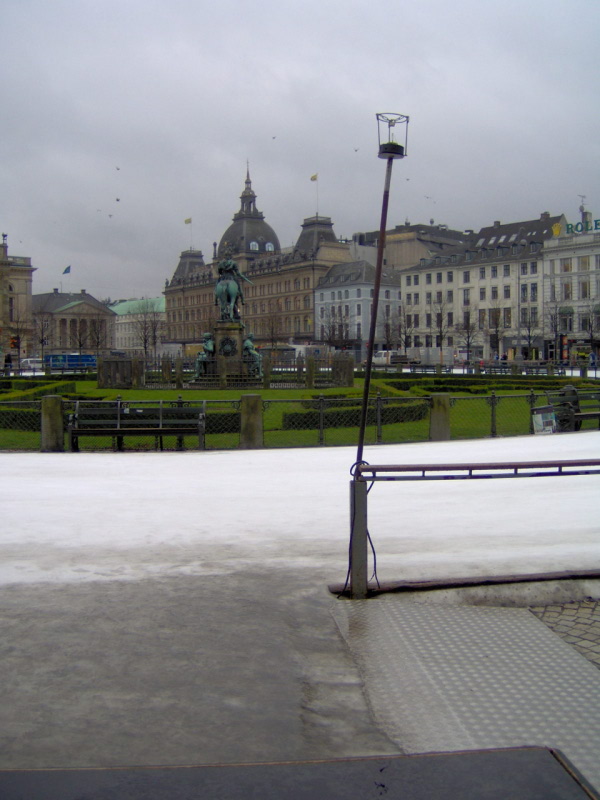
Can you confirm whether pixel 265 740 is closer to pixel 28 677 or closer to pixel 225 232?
pixel 28 677

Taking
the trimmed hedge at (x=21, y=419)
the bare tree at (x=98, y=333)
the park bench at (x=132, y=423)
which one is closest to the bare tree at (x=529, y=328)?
the bare tree at (x=98, y=333)

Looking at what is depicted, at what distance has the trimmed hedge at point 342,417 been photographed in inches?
745

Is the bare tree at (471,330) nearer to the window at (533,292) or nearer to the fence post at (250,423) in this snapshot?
the window at (533,292)

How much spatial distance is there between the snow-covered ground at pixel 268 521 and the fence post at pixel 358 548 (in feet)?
1.48

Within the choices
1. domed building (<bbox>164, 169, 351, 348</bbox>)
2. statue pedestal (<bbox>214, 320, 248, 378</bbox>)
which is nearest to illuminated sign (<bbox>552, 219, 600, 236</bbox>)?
domed building (<bbox>164, 169, 351, 348</bbox>)

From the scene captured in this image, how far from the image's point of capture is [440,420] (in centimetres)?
1620

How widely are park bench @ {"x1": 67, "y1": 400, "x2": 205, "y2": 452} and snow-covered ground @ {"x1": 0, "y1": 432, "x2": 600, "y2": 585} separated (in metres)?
1.91

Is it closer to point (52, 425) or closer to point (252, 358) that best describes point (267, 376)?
point (252, 358)

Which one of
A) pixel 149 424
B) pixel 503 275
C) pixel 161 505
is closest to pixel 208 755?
pixel 161 505

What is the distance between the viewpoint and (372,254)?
11625cm

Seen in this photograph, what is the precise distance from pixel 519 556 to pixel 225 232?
134 metres

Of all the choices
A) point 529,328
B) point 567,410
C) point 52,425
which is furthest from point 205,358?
point 529,328

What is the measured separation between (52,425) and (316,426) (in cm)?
663

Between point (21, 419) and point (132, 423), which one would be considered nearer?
point (132, 423)
